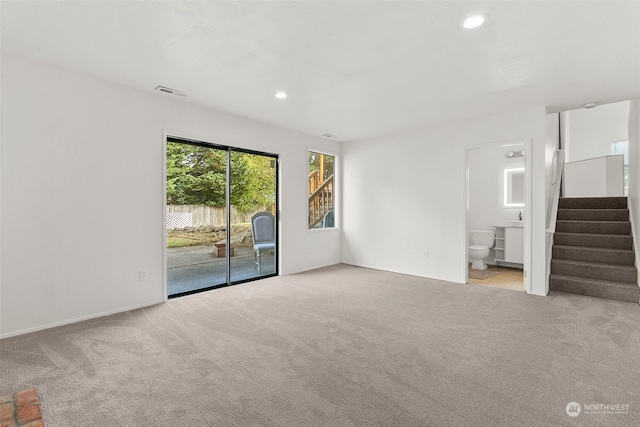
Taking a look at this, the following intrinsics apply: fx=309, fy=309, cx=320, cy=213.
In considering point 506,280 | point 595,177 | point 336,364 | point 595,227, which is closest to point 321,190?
point 506,280

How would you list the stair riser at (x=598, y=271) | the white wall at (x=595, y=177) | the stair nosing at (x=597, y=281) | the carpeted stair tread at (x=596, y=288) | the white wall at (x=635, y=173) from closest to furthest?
the carpeted stair tread at (x=596, y=288)
the stair nosing at (x=597, y=281)
the stair riser at (x=598, y=271)
the white wall at (x=635, y=173)
the white wall at (x=595, y=177)

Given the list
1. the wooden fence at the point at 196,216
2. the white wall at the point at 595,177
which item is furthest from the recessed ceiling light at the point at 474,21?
the white wall at the point at 595,177

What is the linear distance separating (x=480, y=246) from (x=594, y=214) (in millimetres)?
1756

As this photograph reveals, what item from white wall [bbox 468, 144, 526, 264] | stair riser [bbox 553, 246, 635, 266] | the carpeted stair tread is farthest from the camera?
white wall [bbox 468, 144, 526, 264]

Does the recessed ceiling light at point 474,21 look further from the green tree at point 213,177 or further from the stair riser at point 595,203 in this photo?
the stair riser at point 595,203

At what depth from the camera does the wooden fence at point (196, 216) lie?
13.9 feet

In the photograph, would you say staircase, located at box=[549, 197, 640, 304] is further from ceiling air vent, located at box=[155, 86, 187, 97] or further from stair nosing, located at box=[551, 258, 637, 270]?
ceiling air vent, located at box=[155, 86, 187, 97]

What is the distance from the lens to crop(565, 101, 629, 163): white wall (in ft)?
20.4

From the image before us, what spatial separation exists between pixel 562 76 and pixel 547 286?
106 inches

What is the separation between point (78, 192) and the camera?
316 cm

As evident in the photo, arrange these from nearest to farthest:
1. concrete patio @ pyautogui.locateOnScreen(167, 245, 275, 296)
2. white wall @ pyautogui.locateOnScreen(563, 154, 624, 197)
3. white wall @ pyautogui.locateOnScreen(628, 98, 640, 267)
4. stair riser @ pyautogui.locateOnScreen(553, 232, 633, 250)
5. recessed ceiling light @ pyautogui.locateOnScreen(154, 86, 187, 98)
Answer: recessed ceiling light @ pyautogui.locateOnScreen(154, 86, 187, 98) → white wall @ pyautogui.locateOnScreen(628, 98, 640, 267) → stair riser @ pyautogui.locateOnScreen(553, 232, 633, 250) → concrete patio @ pyautogui.locateOnScreen(167, 245, 275, 296) → white wall @ pyautogui.locateOnScreen(563, 154, 624, 197)

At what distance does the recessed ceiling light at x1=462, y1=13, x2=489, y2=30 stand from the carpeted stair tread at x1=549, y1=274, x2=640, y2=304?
12.2 ft

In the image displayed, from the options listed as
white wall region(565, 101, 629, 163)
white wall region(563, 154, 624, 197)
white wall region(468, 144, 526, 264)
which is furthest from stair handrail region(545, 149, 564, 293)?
white wall region(565, 101, 629, 163)

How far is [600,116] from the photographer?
6406 millimetres
